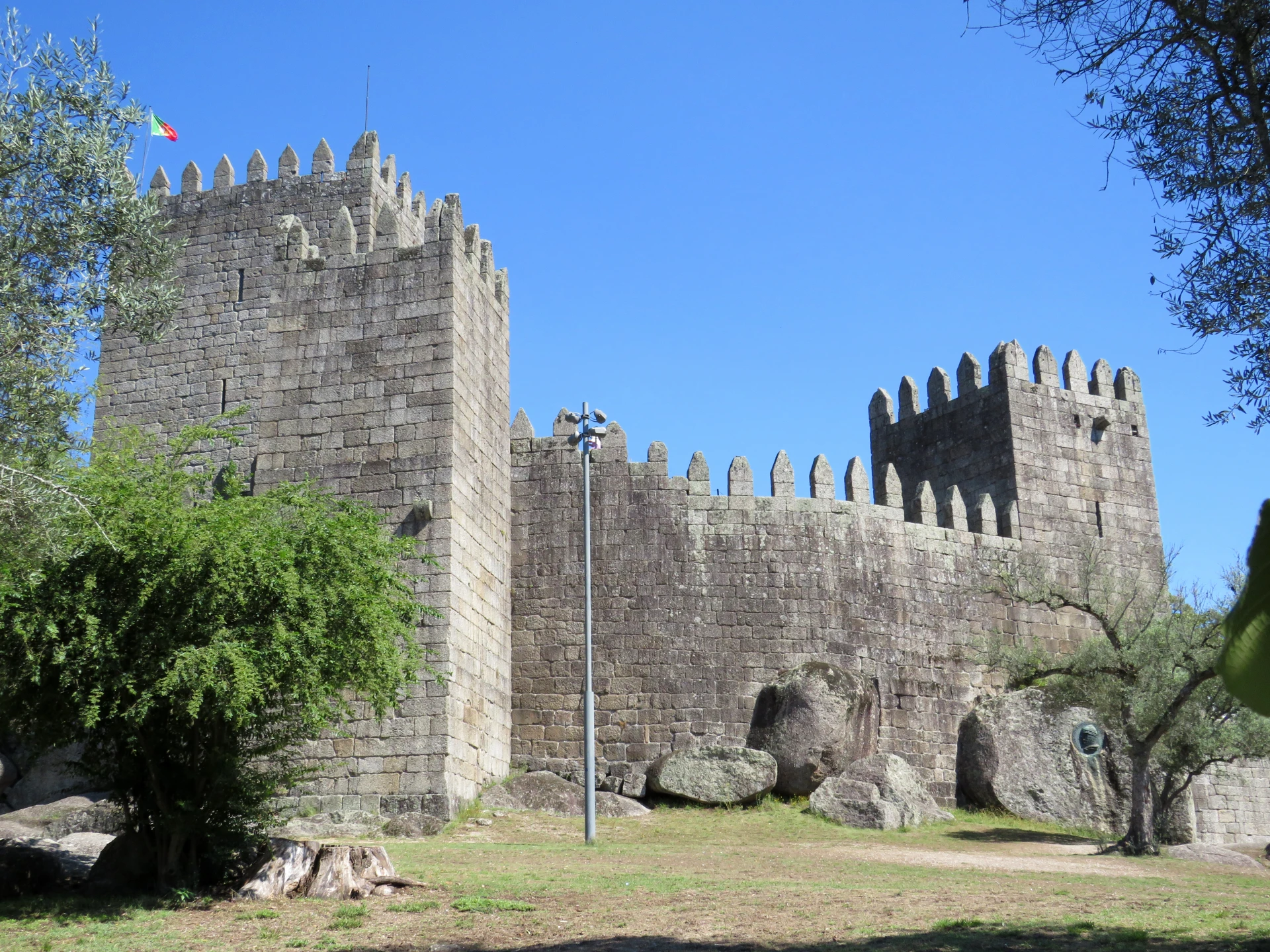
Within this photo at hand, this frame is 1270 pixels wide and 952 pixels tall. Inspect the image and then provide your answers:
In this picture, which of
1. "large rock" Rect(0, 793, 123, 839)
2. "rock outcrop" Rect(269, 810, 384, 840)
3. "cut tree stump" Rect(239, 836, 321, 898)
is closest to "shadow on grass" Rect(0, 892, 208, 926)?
"cut tree stump" Rect(239, 836, 321, 898)

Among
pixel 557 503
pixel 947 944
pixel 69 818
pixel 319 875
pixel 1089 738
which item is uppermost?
pixel 557 503

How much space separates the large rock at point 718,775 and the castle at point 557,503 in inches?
33.3

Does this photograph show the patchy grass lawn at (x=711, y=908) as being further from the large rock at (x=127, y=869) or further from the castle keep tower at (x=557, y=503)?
the castle keep tower at (x=557, y=503)

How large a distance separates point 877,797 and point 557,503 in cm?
687

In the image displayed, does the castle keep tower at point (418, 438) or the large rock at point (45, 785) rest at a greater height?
Result: the castle keep tower at point (418, 438)

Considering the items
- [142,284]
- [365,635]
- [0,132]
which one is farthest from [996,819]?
[0,132]

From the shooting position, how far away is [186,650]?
35.0ft

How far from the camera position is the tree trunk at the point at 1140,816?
16.3 m

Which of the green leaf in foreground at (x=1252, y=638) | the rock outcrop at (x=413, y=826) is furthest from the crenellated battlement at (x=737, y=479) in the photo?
the green leaf in foreground at (x=1252, y=638)

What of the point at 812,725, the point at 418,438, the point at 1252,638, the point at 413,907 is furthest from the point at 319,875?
the point at 1252,638

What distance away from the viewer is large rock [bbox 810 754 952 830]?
17719 millimetres

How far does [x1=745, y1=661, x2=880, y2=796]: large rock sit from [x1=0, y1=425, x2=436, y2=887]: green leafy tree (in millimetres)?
8708

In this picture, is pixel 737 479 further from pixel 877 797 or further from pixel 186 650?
pixel 186 650

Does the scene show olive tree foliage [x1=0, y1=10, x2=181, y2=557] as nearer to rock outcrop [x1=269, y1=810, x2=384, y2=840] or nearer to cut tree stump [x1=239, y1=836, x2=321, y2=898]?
cut tree stump [x1=239, y1=836, x2=321, y2=898]
